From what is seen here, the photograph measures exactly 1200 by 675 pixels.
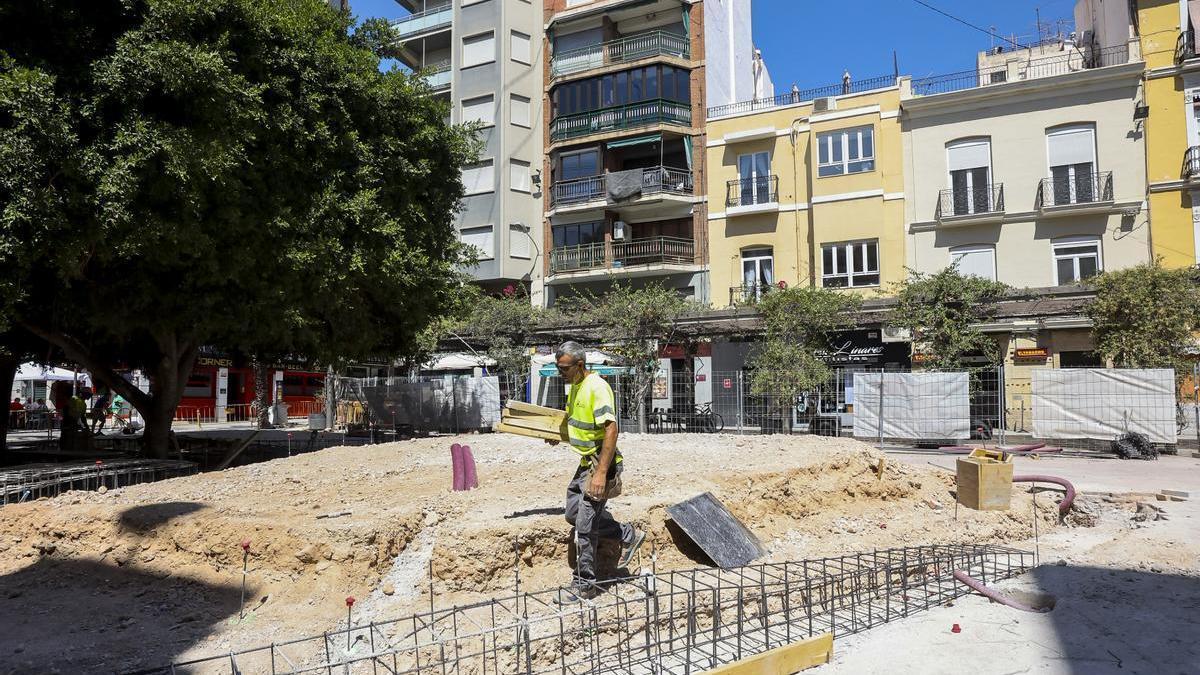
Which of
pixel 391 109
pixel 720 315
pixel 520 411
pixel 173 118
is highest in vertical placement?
pixel 391 109

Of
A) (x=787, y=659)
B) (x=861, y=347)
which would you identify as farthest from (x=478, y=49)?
(x=787, y=659)

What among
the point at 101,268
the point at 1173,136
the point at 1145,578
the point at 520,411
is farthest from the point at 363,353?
the point at 1173,136

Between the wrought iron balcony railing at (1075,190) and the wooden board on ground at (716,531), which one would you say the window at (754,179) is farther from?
the wooden board on ground at (716,531)

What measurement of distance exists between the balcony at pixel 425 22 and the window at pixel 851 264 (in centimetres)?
2161

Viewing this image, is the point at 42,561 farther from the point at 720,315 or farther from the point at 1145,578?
the point at 720,315

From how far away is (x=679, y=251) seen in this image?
101 feet

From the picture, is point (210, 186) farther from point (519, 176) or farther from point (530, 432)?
point (519, 176)

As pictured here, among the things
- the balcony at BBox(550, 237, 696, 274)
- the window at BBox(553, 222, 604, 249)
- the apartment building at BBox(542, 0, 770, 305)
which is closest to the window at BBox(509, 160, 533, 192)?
the apartment building at BBox(542, 0, 770, 305)

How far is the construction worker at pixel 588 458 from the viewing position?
5.24 m

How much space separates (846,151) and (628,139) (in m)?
8.99

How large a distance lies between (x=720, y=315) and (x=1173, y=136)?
52.3ft

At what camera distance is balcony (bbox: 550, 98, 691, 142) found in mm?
31203

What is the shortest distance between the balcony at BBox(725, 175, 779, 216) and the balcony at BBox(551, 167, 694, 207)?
5.99 feet

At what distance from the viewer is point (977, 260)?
25750 millimetres
